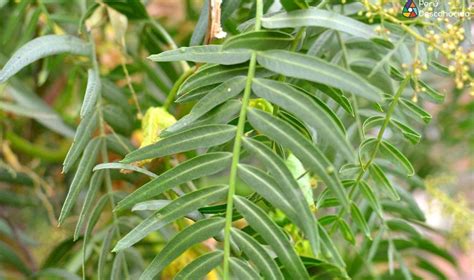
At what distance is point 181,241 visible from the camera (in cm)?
44

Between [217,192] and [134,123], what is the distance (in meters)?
0.36

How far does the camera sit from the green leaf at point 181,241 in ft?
1.43

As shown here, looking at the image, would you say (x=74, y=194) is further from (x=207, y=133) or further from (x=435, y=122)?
(x=435, y=122)

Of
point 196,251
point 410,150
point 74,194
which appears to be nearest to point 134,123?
point 196,251

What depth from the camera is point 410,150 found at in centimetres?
111

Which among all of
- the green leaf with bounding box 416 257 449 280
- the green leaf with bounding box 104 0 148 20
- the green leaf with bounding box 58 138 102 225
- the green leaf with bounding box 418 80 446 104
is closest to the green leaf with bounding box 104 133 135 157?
the green leaf with bounding box 58 138 102 225

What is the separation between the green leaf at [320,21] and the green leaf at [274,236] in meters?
0.11

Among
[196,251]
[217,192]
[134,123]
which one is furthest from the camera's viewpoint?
[134,123]

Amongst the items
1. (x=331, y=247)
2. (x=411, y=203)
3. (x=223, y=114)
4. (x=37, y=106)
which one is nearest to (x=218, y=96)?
(x=223, y=114)

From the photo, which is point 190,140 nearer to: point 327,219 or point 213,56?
point 213,56

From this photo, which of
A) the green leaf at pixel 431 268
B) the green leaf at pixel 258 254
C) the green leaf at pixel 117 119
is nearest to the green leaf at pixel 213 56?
the green leaf at pixel 258 254

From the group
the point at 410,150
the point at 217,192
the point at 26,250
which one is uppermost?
the point at 410,150

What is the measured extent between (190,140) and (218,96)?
0.03 metres

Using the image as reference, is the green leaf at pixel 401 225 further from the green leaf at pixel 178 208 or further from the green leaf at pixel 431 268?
the green leaf at pixel 178 208
